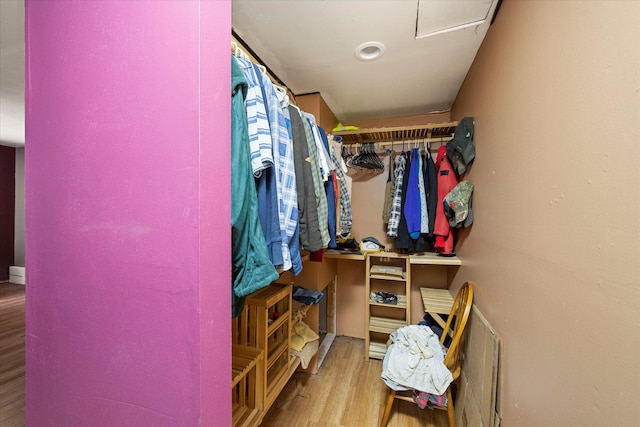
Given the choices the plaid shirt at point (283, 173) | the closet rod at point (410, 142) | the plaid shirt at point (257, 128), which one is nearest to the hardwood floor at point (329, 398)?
the plaid shirt at point (283, 173)

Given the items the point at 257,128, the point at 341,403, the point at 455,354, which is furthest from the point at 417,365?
the point at 257,128

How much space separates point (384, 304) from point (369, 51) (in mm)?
1979

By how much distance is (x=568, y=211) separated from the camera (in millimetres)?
700

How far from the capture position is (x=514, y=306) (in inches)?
39.4

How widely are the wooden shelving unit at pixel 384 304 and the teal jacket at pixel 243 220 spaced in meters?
1.60

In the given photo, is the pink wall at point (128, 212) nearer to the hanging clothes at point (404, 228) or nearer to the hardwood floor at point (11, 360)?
the hardwood floor at point (11, 360)

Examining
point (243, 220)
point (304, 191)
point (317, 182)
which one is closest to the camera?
point (243, 220)

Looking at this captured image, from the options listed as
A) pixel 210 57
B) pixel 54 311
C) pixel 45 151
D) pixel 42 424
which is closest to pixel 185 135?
pixel 210 57

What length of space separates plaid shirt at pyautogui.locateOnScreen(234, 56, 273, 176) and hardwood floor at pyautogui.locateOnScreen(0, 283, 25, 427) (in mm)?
2223

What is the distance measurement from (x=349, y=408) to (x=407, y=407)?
410 mm

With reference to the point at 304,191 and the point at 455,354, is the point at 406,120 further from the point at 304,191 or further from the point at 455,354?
the point at 455,354

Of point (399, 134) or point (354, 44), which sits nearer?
point (354, 44)

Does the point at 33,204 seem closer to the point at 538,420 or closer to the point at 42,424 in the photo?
the point at 42,424

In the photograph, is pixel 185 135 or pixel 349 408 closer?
pixel 185 135
